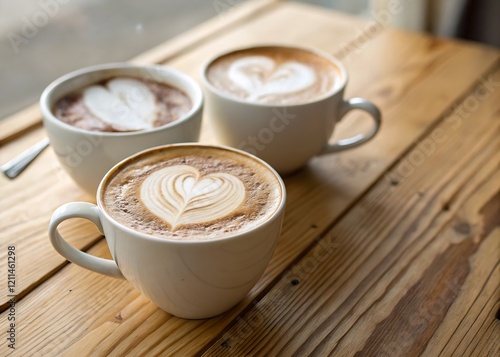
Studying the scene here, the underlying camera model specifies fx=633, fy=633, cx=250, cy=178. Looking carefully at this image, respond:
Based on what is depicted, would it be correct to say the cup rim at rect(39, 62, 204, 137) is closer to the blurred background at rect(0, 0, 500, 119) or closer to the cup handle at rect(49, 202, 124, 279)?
the cup handle at rect(49, 202, 124, 279)

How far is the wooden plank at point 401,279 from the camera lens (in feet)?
2.27

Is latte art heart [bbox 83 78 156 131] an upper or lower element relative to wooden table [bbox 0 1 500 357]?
upper

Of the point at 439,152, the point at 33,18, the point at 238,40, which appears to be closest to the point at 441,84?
the point at 439,152

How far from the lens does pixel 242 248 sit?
2.07ft

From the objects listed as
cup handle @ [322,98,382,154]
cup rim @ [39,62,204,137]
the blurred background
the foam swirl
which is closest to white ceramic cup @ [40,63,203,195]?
cup rim @ [39,62,204,137]

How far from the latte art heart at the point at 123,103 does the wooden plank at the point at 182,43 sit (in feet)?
0.56

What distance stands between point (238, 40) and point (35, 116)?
493 millimetres

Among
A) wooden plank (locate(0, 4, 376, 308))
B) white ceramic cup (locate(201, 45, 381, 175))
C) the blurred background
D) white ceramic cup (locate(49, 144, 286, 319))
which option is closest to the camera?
white ceramic cup (locate(49, 144, 286, 319))

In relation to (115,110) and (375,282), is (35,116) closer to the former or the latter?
(115,110)

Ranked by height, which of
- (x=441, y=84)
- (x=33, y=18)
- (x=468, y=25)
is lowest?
(x=468, y=25)

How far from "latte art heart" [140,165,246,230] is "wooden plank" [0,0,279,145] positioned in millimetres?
412

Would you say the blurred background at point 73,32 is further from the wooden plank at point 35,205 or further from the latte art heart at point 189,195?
the latte art heart at point 189,195

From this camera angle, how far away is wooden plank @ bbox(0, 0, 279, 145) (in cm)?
104

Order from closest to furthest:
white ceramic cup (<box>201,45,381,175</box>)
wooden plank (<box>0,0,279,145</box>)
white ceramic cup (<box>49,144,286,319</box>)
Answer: white ceramic cup (<box>49,144,286,319</box>)
white ceramic cup (<box>201,45,381,175</box>)
wooden plank (<box>0,0,279,145</box>)
